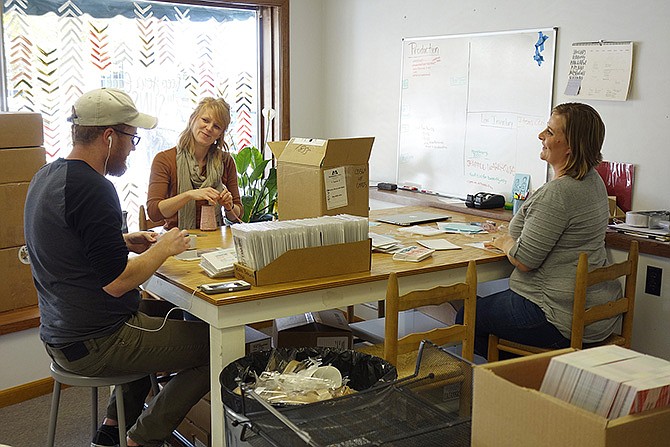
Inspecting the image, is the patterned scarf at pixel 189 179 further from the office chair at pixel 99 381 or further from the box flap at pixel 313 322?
the office chair at pixel 99 381

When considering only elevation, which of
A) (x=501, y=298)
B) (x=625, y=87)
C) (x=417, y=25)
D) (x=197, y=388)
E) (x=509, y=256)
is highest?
(x=417, y=25)

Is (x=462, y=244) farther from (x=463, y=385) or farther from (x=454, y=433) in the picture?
(x=454, y=433)

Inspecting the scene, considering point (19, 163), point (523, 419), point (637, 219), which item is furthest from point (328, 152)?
point (523, 419)

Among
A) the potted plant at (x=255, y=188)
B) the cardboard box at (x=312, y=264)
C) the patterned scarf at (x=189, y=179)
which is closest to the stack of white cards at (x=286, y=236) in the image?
the cardboard box at (x=312, y=264)

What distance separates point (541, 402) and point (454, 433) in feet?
1.36

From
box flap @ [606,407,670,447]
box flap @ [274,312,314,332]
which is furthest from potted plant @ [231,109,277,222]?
box flap @ [606,407,670,447]

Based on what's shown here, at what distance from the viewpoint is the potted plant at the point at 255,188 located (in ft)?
14.4

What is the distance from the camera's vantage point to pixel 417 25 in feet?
14.5

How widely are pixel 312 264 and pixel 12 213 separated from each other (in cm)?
167

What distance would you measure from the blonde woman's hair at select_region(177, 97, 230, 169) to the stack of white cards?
1.06 metres

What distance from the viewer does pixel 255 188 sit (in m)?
4.47

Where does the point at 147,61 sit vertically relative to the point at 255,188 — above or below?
above

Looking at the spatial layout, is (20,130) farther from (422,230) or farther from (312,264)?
(422,230)

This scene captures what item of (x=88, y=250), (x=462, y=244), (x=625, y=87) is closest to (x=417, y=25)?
(x=625, y=87)
